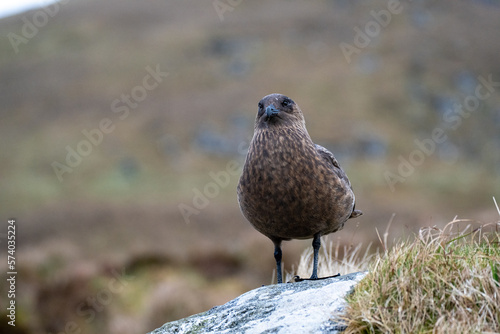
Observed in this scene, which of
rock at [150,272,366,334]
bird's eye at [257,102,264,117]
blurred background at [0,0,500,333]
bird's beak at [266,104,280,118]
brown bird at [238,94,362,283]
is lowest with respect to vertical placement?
rock at [150,272,366,334]

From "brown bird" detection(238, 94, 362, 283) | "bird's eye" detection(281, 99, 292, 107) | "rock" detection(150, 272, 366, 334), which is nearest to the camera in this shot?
"rock" detection(150, 272, 366, 334)

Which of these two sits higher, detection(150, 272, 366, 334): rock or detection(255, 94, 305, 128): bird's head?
detection(255, 94, 305, 128): bird's head

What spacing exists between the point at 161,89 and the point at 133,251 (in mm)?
42411

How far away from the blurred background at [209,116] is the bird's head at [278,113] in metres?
6.22

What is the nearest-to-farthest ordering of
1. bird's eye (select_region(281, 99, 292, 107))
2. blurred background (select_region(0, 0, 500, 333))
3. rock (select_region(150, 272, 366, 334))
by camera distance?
rock (select_region(150, 272, 366, 334)), bird's eye (select_region(281, 99, 292, 107)), blurred background (select_region(0, 0, 500, 333))

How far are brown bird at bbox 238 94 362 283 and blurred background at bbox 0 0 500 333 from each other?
6277mm

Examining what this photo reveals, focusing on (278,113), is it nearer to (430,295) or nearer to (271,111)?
(271,111)

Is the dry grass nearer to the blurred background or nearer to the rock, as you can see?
the rock

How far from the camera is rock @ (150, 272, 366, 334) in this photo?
122 inches

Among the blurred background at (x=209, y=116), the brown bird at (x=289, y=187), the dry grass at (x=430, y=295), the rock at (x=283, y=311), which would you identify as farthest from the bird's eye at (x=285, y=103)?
the blurred background at (x=209, y=116)

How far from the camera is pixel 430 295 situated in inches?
113

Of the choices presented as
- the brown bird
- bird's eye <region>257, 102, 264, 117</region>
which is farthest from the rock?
bird's eye <region>257, 102, 264, 117</region>

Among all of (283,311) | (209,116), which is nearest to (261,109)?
(283,311)

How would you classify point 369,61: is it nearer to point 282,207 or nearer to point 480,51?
point 480,51
